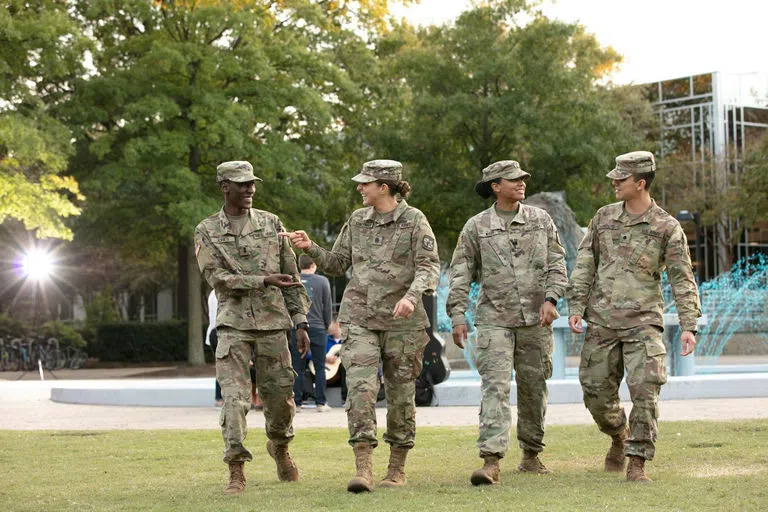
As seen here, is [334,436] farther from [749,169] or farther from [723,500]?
[749,169]

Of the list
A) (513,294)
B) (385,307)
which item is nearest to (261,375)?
(385,307)

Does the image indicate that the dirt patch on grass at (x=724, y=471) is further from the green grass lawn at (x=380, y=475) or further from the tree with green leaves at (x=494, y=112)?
the tree with green leaves at (x=494, y=112)

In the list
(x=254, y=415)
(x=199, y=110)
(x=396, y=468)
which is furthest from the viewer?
(x=199, y=110)

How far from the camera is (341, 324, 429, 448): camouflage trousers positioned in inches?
308

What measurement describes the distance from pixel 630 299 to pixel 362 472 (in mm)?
2010

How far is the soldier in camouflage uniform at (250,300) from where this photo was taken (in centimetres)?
794

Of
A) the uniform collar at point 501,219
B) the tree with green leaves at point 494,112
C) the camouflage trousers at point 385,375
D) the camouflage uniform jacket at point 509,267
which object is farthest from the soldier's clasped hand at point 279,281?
the tree with green leaves at point 494,112

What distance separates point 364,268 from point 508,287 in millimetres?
956

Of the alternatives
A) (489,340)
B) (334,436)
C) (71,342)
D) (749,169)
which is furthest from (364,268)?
(749,169)

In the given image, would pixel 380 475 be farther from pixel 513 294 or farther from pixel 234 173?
pixel 234 173

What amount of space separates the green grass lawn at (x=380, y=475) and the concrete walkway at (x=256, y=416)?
1097 millimetres

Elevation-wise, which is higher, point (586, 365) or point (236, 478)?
point (586, 365)

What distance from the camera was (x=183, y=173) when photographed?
2908cm

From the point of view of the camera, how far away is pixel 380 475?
8.44 metres
